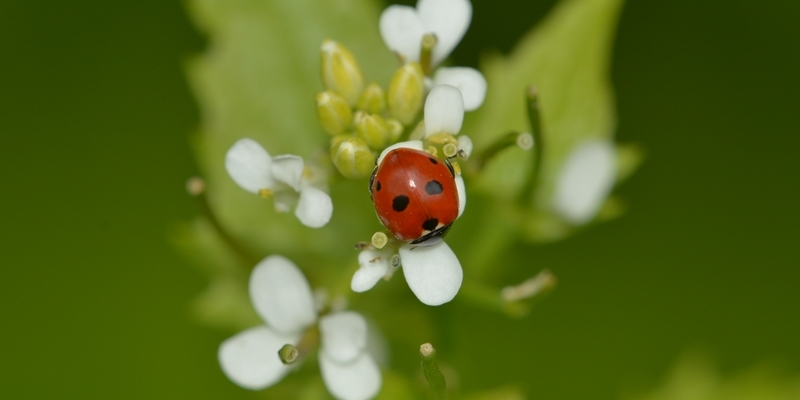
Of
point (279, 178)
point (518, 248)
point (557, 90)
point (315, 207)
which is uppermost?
point (518, 248)

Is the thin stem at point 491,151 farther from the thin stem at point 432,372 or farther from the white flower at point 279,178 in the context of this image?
the thin stem at point 432,372

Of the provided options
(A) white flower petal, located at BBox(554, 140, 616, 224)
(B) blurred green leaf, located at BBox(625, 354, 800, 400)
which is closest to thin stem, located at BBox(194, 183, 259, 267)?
(A) white flower petal, located at BBox(554, 140, 616, 224)

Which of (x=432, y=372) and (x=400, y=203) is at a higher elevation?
(x=400, y=203)

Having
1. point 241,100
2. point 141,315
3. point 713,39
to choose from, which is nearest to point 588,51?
point 241,100

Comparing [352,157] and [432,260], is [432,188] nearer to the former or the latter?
[432,260]

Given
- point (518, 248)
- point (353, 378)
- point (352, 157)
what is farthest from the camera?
point (518, 248)

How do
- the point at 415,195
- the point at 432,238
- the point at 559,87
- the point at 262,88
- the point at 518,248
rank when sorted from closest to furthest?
the point at 415,195, the point at 432,238, the point at 559,87, the point at 262,88, the point at 518,248

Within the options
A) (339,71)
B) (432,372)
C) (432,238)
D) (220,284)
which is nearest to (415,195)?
(432,238)
